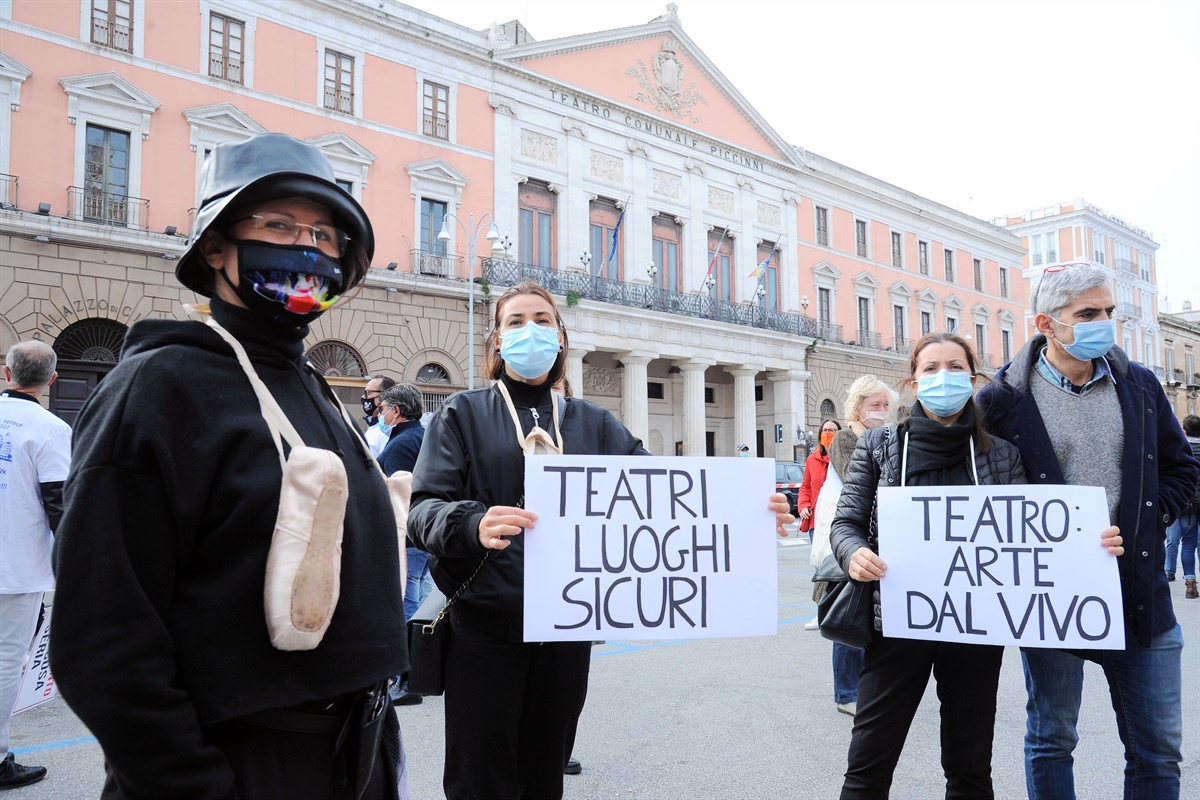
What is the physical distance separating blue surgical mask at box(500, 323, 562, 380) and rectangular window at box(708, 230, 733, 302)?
28490mm

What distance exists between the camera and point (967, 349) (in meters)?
3.38

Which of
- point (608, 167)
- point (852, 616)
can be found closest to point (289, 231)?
point (852, 616)

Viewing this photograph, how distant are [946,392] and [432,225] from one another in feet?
73.6

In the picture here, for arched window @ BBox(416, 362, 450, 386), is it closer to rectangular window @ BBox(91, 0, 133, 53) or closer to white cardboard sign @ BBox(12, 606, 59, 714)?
rectangular window @ BBox(91, 0, 133, 53)

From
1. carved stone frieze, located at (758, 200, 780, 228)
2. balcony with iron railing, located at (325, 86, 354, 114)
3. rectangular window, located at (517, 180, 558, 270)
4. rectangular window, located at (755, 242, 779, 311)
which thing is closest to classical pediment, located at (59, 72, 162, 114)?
balcony with iron railing, located at (325, 86, 354, 114)

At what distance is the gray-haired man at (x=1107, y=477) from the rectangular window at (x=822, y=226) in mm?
33536

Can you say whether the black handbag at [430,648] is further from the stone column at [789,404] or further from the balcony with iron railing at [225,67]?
the stone column at [789,404]

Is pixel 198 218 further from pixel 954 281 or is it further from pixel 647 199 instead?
pixel 954 281

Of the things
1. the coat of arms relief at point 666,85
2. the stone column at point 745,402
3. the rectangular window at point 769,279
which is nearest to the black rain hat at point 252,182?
the coat of arms relief at point 666,85

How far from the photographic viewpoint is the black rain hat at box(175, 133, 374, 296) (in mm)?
1733

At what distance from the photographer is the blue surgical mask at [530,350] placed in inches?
117

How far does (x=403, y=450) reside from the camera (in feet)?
20.6

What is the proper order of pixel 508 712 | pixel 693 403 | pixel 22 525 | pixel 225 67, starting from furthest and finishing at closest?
pixel 693 403, pixel 225 67, pixel 22 525, pixel 508 712

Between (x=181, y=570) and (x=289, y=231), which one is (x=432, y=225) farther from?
(x=181, y=570)
